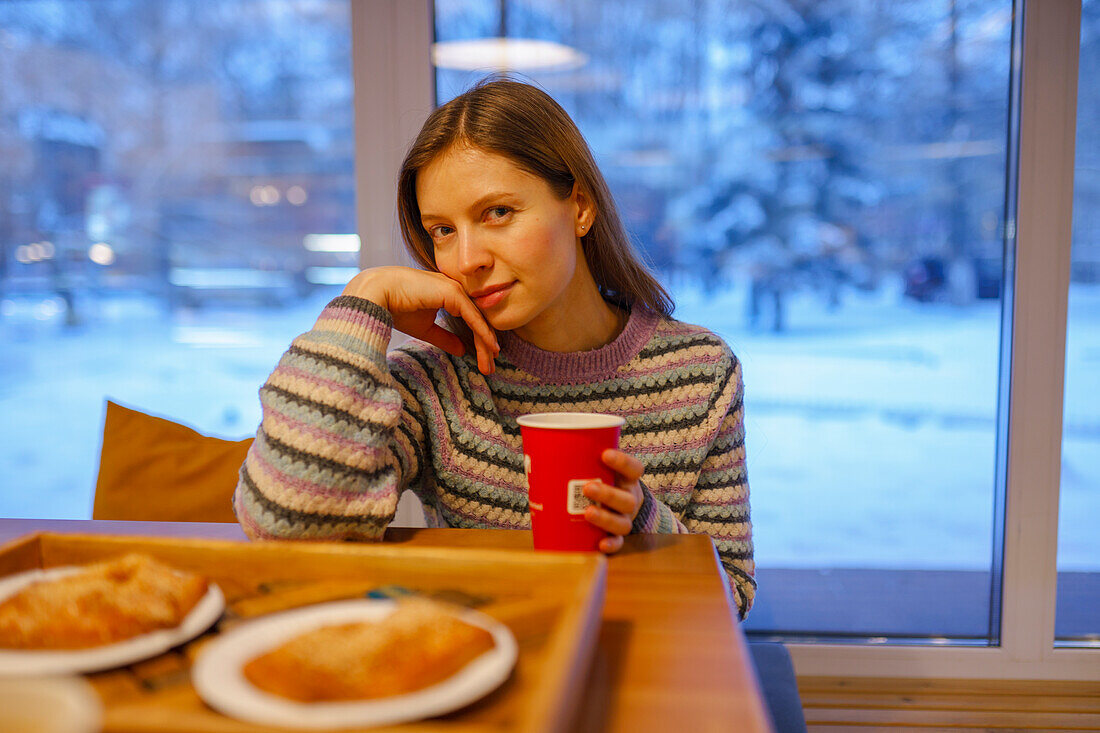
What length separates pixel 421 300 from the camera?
1050mm

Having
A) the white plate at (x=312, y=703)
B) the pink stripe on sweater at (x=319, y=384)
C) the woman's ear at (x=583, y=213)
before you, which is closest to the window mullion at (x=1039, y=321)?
the woman's ear at (x=583, y=213)

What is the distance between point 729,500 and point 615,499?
45 centimetres

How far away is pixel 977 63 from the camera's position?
1.77 meters

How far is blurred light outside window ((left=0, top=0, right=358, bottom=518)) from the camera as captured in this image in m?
1.92

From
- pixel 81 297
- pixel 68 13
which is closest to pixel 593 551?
pixel 81 297

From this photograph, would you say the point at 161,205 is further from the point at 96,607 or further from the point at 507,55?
the point at 96,607

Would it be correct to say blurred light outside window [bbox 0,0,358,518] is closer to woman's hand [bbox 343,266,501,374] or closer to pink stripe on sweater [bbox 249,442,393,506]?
woman's hand [bbox 343,266,501,374]

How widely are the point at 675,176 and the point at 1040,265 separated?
83cm

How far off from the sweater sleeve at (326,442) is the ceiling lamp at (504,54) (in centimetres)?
109

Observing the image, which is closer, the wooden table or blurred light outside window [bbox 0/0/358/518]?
the wooden table

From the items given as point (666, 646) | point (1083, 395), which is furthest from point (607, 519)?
point (1083, 395)

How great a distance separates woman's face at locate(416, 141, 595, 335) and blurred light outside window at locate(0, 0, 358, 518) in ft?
3.02

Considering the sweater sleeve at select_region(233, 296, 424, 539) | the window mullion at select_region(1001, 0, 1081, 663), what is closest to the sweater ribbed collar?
the sweater sleeve at select_region(233, 296, 424, 539)

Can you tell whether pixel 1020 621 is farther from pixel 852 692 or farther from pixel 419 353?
pixel 419 353
